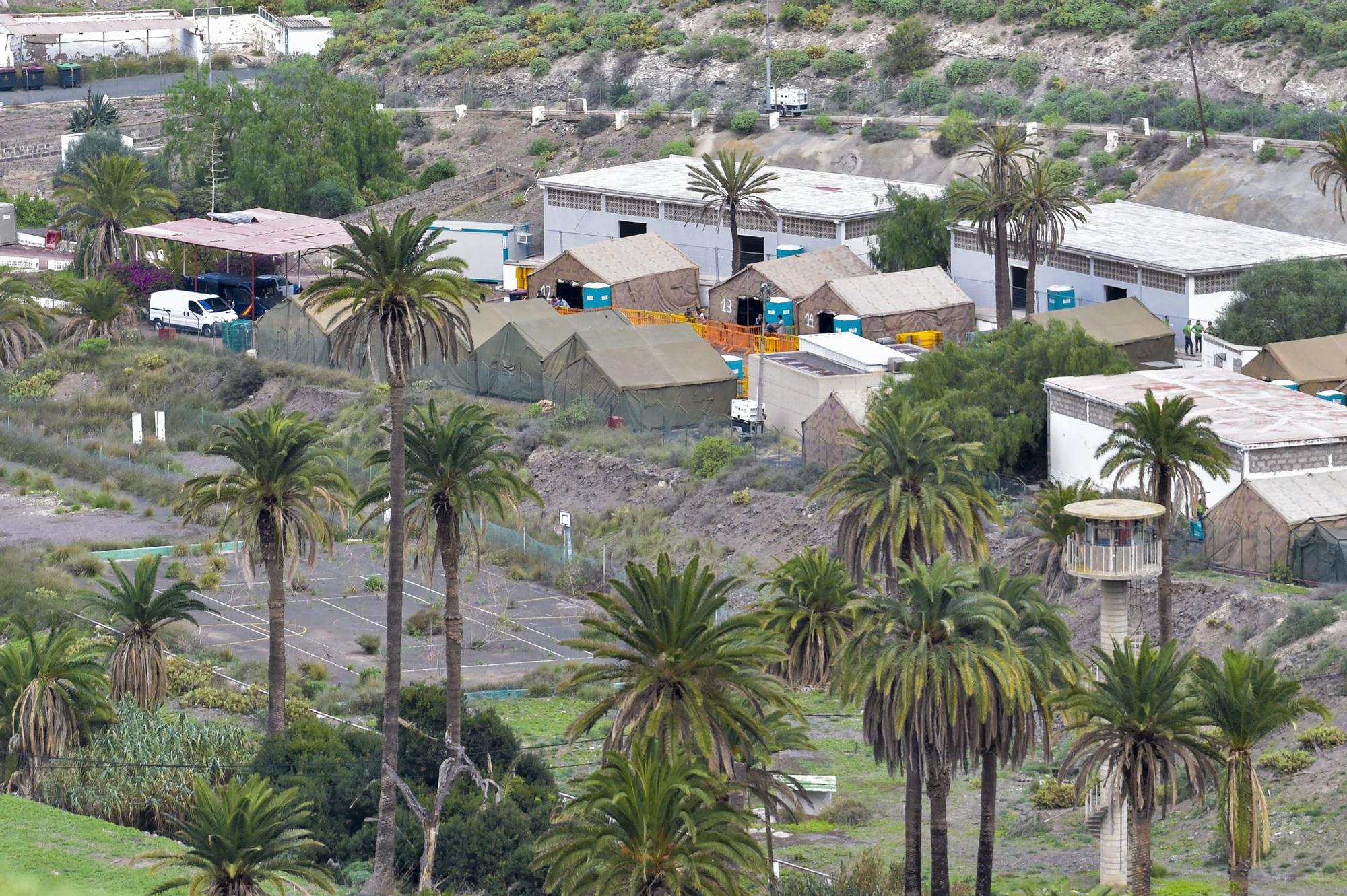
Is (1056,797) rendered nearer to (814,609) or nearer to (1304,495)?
(814,609)

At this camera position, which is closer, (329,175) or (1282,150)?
(1282,150)

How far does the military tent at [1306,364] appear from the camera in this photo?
223 feet

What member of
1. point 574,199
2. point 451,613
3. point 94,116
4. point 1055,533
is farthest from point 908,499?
point 94,116

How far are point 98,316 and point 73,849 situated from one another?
4683cm

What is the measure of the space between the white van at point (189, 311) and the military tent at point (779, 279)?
19.1 m

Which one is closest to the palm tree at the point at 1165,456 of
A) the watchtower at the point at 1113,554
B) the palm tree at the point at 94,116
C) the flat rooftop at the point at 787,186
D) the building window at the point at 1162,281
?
the watchtower at the point at 1113,554

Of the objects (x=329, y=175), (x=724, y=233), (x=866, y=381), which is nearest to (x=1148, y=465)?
(x=866, y=381)

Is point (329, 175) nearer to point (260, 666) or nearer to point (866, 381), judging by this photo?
point (866, 381)

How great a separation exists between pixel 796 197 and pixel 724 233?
3175 millimetres

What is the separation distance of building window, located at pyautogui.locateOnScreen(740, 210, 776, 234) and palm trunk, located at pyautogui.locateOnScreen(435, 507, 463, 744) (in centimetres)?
4271

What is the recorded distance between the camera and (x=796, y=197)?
91438mm

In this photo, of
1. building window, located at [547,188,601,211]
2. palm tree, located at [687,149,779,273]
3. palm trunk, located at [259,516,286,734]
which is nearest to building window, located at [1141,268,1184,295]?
palm tree, located at [687,149,779,273]

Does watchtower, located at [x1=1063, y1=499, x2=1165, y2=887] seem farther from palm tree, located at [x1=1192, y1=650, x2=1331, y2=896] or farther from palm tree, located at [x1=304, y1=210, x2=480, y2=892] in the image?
palm tree, located at [x1=304, y1=210, x2=480, y2=892]

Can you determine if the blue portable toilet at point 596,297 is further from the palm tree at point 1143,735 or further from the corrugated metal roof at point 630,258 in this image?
the palm tree at point 1143,735
